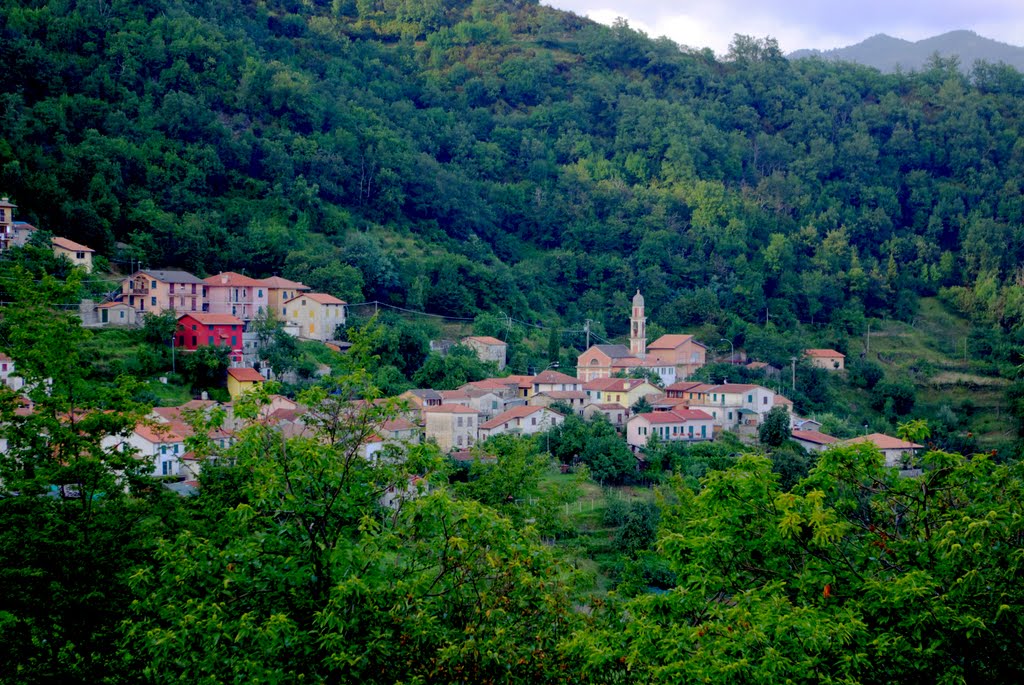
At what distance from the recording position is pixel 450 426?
29406mm

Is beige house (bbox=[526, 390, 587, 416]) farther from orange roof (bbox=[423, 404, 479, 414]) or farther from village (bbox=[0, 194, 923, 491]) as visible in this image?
orange roof (bbox=[423, 404, 479, 414])

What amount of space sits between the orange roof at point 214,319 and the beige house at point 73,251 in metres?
4.10

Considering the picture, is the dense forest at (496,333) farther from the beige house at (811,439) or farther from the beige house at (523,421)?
the beige house at (523,421)

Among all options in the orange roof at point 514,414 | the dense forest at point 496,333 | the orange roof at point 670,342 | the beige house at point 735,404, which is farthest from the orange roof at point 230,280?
the orange roof at point 670,342

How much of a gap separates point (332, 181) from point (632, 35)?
4405 cm

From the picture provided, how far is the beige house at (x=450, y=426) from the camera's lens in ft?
96.4

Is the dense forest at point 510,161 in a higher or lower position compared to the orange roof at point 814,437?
higher

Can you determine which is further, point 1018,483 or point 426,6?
point 426,6

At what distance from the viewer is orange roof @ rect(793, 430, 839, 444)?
110 ft

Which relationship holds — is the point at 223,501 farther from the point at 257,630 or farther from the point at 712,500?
the point at 712,500

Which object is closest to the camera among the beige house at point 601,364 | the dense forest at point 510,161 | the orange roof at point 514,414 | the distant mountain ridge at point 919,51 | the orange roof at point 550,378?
the orange roof at point 514,414

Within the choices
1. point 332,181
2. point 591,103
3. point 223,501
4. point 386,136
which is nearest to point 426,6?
point 591,103

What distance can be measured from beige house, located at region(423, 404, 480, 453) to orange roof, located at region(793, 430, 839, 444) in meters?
12.8

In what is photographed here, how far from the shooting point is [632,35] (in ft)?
273
